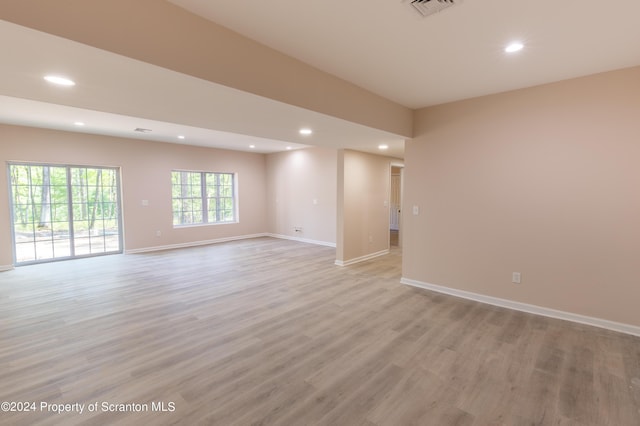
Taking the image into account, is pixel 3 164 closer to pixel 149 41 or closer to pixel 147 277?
pixel 147 277

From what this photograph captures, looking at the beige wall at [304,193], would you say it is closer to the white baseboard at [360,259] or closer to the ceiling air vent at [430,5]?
the white baseboard at [360,259]

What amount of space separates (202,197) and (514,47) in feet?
25.2

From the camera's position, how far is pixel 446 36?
2.30 metres

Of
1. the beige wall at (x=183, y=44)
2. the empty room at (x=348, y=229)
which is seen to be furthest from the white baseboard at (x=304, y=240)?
the beige wall at (x=183, y=44)

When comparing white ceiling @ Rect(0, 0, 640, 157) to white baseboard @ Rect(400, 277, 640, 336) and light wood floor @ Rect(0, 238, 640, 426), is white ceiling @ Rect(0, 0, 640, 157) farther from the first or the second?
white baseboard @ Rect(400, 277, 640, 336)

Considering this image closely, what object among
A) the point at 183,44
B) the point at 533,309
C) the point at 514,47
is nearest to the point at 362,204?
the point at 533,309

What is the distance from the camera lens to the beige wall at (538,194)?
300 cm

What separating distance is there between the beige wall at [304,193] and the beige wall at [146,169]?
522mm

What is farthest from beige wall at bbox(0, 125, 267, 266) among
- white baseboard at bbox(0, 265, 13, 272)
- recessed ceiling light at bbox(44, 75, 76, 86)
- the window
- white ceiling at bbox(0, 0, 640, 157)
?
recessed ceiling light at bbox(44, 75, 76, 86)

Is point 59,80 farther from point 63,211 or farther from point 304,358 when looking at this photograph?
point 63,211

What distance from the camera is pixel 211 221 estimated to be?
8461 mm

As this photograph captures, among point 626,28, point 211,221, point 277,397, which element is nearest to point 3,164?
point 211,221

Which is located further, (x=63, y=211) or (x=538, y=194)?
(x=63, y=211)

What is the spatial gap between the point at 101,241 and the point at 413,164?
22.5 feet
